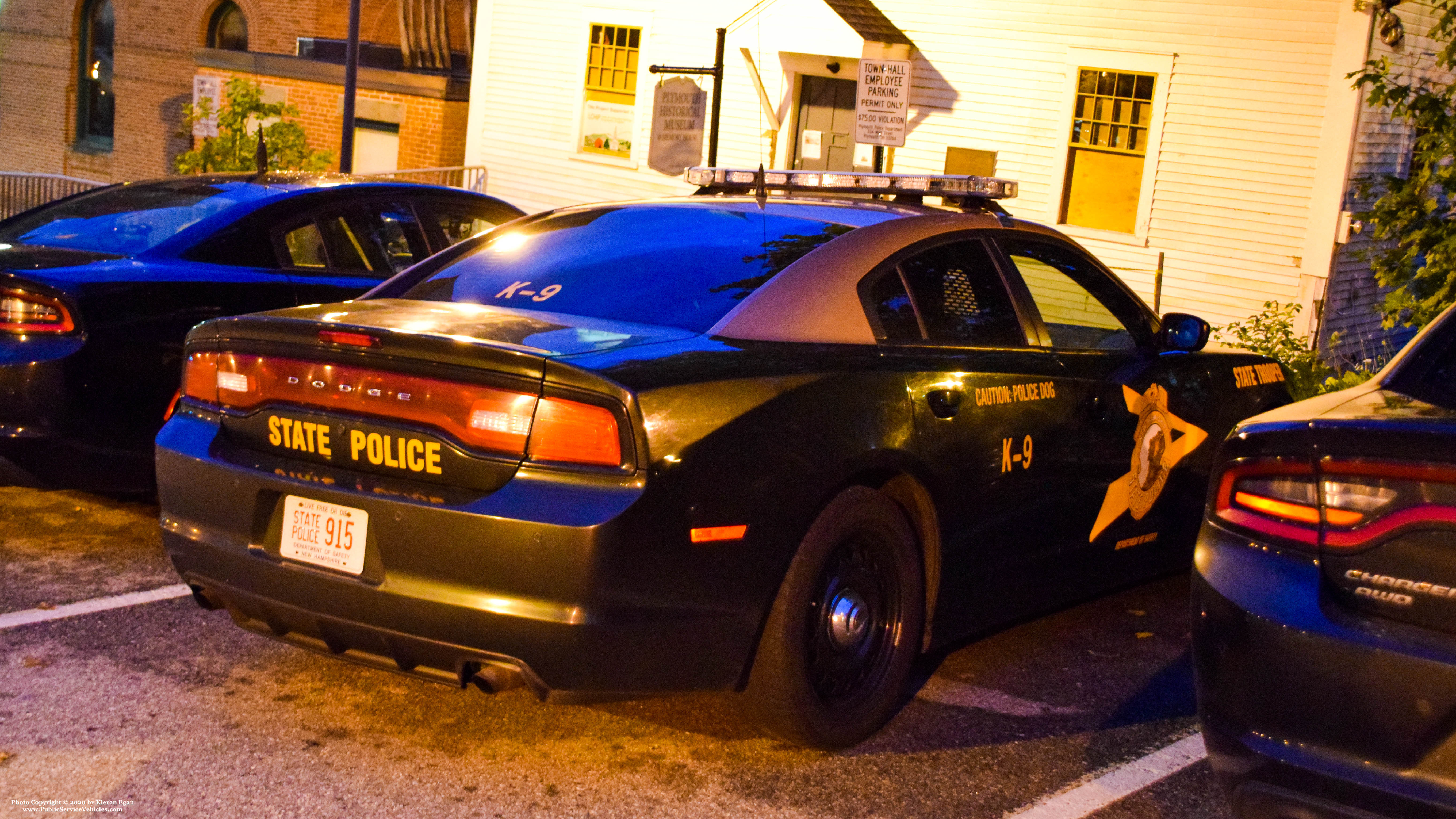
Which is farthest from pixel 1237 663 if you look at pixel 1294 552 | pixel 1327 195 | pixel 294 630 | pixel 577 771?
pixel 1327 195

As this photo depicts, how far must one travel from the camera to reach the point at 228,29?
28.3m

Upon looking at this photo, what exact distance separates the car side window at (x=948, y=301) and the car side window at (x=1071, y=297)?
19 cm

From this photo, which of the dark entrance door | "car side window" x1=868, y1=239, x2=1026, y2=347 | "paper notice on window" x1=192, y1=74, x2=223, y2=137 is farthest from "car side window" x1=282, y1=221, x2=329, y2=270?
"paper notice on window" x1=192, y1=74, x2=223, y2=137

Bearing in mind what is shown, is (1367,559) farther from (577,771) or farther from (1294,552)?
(577,771)

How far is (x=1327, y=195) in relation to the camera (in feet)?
43.4

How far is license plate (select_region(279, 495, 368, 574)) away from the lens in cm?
367

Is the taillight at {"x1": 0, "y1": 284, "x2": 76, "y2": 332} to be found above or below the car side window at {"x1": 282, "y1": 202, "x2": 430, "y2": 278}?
below

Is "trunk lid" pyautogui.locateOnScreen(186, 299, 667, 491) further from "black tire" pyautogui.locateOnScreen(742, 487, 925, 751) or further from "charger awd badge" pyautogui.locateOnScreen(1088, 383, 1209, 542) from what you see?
"charger awd badge" pyautogui.locateOnScreen(1088, 383, 1209, 542)

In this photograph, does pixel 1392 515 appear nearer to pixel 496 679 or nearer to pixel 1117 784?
pixel 1117 784

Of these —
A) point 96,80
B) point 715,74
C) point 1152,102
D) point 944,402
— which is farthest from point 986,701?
point 96,80

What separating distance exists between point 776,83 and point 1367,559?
14762 mm

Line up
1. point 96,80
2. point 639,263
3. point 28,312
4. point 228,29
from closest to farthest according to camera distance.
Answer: point 639,263
point 28,312
point 228,29
point 96,80

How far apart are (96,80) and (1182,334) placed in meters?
29.3

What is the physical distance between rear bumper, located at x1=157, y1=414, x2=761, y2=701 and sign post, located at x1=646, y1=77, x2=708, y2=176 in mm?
10704
